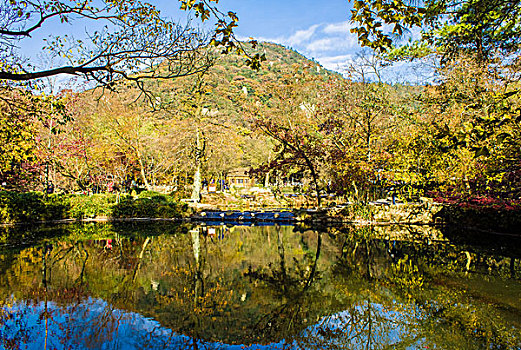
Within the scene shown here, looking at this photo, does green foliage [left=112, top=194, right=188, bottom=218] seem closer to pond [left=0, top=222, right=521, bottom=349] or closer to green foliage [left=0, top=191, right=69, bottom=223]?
green foliage [left=0, top=191, right=69, bottom=223]

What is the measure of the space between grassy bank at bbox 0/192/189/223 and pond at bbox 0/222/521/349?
5.16 meters

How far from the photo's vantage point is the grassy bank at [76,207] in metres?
14.1

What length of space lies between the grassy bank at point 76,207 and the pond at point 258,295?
5.16 m

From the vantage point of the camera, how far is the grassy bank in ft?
46.1

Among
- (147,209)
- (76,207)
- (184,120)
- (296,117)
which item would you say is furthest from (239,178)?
(76,207)

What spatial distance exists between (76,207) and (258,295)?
13.0 m

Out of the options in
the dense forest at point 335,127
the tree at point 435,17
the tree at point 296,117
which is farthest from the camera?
the tree at point 296,117

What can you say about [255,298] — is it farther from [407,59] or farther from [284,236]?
[407,59]

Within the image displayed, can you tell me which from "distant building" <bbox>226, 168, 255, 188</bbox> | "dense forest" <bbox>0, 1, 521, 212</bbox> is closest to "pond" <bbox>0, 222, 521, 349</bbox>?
"dense forest" <bbox>0, 1, 521, 212</bbox>

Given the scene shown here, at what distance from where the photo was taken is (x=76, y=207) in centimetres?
1531

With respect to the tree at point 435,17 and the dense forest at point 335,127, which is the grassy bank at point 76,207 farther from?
the tree at point 435,17

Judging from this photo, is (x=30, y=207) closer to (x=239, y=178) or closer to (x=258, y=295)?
(x=258, y=295)

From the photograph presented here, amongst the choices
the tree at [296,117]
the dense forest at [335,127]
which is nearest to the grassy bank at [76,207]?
the dense forest at [335,127]

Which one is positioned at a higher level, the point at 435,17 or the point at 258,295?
the point at 435,17
